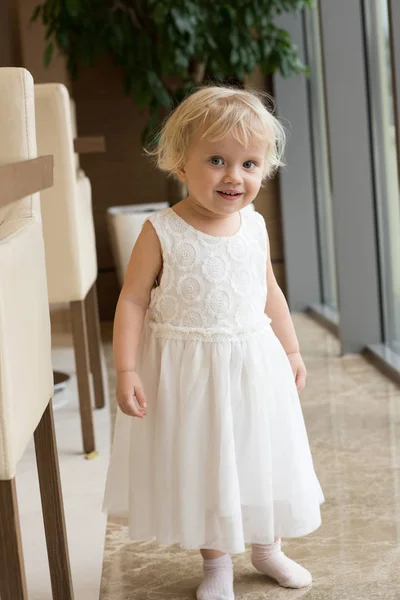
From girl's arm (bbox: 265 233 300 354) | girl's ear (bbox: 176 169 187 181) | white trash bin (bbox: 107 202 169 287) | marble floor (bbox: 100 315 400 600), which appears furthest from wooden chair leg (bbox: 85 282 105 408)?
girl's ear (bbox: 176 169 187 181)

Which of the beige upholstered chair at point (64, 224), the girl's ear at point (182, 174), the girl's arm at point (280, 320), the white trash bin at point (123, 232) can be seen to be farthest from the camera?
the white trash bin at point (123, 232)

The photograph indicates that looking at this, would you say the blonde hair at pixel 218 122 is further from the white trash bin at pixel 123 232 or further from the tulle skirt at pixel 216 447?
the white trash bin at pixel 123 232

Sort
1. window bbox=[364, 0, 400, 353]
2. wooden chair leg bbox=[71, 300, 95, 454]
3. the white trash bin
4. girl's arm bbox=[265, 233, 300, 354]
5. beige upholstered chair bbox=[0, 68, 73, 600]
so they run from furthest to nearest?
the white trash bin, window bbox=[364, 0, 400, 353], wooden chair leg bbox=[71, 300, 95, 454], girl's arm bbox=[265, 233, 300, 354], beige upholstered chair bbox=[0, 68, 73, 600]

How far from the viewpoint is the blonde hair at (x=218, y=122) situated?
1.48 m

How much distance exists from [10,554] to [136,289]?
1.72 ft

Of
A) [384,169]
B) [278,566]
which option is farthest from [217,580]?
[384,169]

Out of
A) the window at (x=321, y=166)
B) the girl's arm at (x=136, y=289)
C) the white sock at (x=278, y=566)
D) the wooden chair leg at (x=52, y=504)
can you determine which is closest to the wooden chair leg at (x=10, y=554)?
the wooden chair leg at (x=52, y=504)

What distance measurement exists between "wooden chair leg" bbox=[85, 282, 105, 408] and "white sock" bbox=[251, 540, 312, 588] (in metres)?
1.27

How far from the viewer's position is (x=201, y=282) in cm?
152

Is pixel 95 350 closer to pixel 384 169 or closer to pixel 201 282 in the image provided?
pixel 384 169

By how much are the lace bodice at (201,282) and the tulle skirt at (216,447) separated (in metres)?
0.02

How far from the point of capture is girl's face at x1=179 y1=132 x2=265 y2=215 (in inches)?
59.0

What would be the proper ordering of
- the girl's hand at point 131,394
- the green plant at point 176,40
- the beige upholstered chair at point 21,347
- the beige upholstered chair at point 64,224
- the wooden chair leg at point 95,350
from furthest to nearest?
the green plant at point 176,40
the wooden chair leg at point 95,350
the beige upholstered chair at point 64,224
the girl's hand at point 131,394
the beige upholstered chair at point 21,347

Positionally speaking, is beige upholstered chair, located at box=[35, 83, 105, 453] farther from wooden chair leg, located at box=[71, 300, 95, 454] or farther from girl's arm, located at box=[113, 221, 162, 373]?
girl's arm, located at box=[113, 221, 162, 373]
